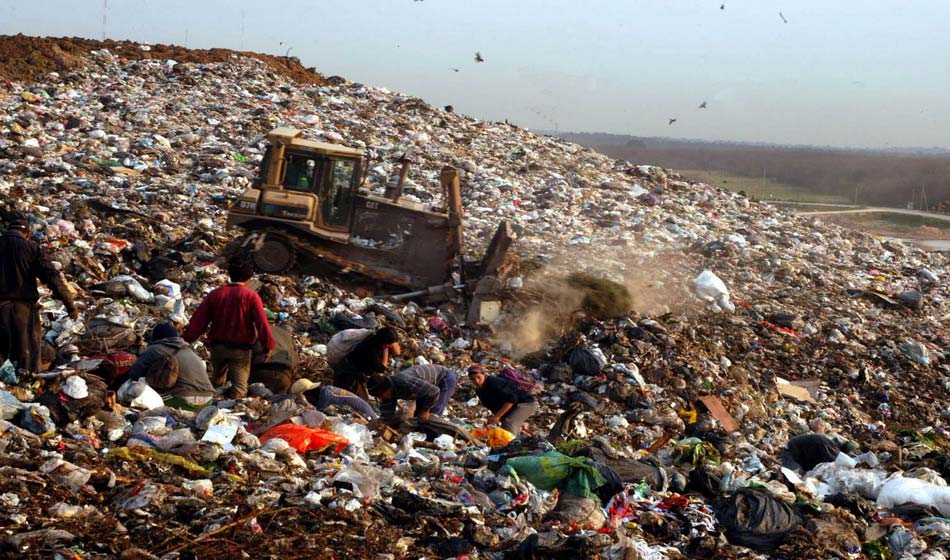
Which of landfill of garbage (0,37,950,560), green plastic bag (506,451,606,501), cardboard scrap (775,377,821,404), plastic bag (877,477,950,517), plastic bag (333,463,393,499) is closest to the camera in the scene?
landfill of garbage (0,37,950,560)

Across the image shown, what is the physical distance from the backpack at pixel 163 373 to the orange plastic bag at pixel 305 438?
780 mm

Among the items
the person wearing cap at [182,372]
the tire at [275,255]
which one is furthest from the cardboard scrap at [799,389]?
the person wearing cap at [182,372]

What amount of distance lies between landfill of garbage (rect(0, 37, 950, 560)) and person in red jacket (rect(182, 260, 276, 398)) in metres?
0.28

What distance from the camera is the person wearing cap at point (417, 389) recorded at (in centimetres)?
579

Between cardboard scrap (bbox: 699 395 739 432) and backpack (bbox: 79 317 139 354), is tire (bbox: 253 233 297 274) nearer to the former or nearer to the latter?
backpack (bbox: 79 317 139 354)

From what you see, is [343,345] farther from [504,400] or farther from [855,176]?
[855,176]

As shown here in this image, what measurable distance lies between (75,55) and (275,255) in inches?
471

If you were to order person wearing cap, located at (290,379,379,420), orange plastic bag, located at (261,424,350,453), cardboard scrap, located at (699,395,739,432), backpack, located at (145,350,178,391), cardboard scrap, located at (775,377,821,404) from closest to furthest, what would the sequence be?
orange plastic bag, located at (261,424,350,453) < backpack, located at (145,350,178,391) < person wearing cap, located at (290,379,379,420) < cardboard scrap, located at (699,395,739,432) < cardboard scrap, located at (775,377,821,404)

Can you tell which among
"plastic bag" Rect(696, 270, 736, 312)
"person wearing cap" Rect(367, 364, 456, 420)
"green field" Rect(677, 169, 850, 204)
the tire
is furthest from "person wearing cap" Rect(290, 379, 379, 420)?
"green field" Rect(677, 169, 850, 204)

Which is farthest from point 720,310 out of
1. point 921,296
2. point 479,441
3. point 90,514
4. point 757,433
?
point 90,514

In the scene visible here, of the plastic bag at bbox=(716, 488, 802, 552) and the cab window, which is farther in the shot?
the cab window

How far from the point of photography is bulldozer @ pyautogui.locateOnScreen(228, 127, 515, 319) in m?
9.07

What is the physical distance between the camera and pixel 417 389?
19.0 feet

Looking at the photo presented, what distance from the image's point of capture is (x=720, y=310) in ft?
33.1
